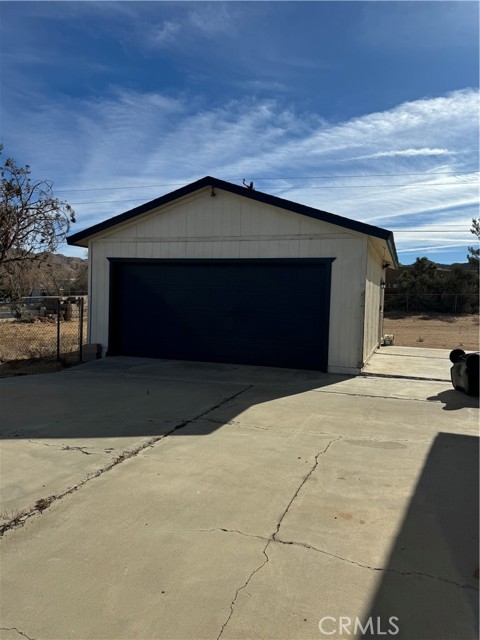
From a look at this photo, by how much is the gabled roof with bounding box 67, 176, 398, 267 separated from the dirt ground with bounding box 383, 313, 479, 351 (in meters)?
7.46

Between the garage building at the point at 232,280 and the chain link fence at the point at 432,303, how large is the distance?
81.5ft

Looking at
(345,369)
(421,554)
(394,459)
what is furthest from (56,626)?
(345,369)

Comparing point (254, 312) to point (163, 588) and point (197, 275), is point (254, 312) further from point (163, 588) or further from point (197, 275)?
point (163, 588)

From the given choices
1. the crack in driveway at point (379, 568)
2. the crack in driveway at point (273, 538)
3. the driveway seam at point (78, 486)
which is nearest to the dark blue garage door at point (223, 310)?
the driveway seam at point (78, 486)

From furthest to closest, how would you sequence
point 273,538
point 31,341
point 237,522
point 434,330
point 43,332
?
point 434,330, point 43,332, point 31,341, point 237,522, point 273,538

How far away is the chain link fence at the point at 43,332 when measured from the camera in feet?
39.3

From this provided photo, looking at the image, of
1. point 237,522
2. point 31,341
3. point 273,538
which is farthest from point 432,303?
point 273,538

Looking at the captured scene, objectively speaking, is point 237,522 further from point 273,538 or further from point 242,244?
point 242,244

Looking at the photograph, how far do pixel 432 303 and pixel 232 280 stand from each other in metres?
28.2

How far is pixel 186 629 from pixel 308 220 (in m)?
8.79

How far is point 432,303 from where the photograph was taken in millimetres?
35000

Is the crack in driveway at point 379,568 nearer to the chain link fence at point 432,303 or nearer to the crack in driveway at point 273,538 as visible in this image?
the crack in driveway at point 273,538

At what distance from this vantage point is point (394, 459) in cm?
471

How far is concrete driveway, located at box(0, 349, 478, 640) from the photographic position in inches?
95.8
